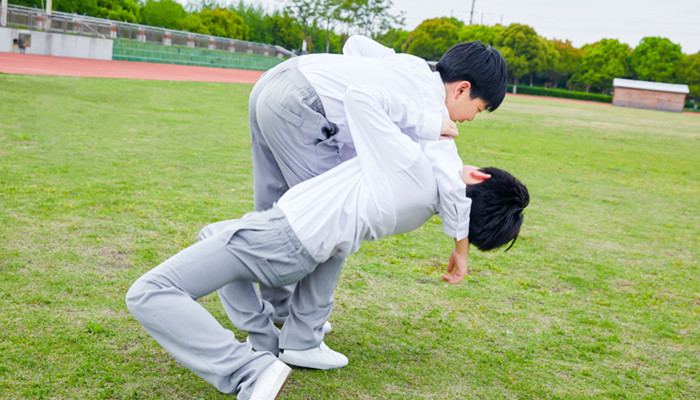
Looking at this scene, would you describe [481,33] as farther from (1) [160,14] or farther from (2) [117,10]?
(2) [117,10]

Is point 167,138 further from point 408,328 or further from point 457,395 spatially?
point 457,395

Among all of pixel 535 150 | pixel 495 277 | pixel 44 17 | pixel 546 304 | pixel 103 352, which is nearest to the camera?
pixel 103 352

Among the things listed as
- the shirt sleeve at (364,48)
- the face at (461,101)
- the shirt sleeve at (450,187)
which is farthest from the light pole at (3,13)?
the shirt sleeve at (450,187)

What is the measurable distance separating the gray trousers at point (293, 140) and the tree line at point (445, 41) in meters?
52.1

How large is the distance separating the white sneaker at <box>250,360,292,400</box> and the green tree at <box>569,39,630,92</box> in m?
73.2

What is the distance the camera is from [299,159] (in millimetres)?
2695

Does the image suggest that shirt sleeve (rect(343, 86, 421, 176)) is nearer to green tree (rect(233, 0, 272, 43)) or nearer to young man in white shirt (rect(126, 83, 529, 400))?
young man in white shirt (rect(126, 83, 529, 400))

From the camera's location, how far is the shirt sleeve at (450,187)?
7.50ft

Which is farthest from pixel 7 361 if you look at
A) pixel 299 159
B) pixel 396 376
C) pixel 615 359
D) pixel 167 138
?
pixel 167 138

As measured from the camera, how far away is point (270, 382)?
2174 millimetres

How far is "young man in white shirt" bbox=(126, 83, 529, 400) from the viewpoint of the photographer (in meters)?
2.13

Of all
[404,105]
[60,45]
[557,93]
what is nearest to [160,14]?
[60,45]

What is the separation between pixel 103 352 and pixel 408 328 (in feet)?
5.40

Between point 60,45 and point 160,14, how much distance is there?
2880 cm
